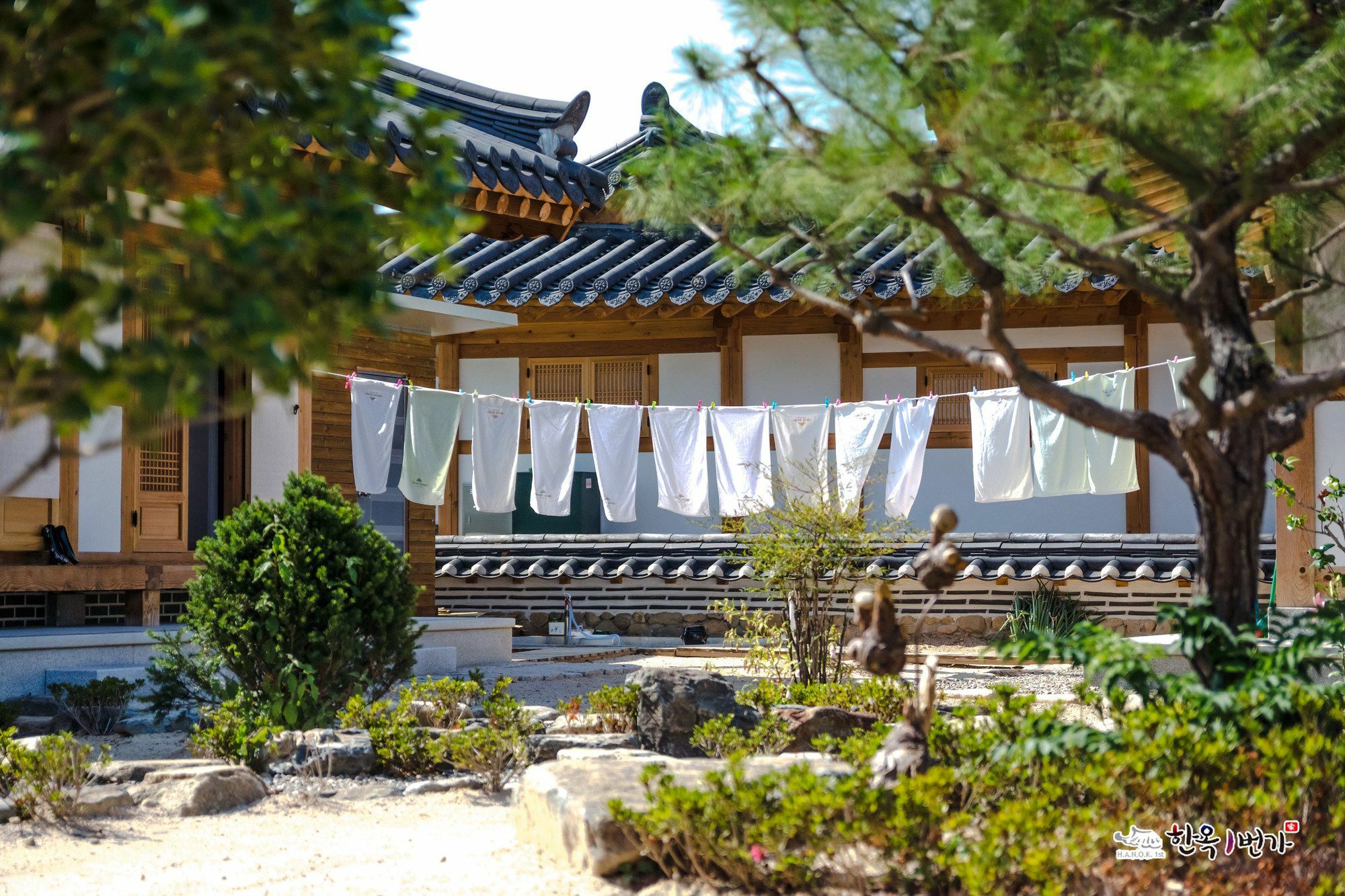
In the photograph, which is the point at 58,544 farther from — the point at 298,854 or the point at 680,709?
the point at 298,854

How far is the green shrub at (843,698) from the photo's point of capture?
22.5 ft

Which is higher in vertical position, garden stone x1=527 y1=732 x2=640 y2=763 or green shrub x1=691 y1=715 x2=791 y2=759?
green shrub x1=691 y1=715 x2=791 y2=759

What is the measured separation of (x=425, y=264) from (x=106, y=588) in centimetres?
708

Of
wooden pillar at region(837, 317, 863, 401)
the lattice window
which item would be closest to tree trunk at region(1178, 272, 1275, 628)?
wooden pillar at region(837, 317, 863, 401)

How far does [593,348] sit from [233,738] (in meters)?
9.88

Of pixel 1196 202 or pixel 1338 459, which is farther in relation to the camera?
pixel 1338 459

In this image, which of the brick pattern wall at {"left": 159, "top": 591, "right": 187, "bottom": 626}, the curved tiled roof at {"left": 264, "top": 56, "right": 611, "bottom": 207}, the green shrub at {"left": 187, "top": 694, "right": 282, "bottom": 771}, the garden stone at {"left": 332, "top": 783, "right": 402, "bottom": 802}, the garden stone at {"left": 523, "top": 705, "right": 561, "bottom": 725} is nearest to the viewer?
the garden stone at {"left": 332, "top": 783, "right": 402, "bottom": 802}

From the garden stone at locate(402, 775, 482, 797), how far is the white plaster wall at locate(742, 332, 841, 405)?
9.15 m

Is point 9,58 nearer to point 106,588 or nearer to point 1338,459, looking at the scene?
point 106,588

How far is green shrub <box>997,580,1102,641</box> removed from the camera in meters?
12.4

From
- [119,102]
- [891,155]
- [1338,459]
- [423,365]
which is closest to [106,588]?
[423,365]

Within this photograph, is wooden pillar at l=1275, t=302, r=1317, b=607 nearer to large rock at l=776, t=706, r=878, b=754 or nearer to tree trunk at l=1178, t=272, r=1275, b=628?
large rock at l=776, t=706, r=878, b=754

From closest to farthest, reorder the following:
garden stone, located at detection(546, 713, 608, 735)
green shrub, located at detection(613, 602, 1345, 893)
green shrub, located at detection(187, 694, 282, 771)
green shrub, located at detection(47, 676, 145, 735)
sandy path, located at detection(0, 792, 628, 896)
→ green shrub, located at detection(613, 602, 1345, 893) → sandy path, located at detection(0, 792, 628, 896) → green shrub, located at detection(187, 694, 282, 771) → garden stone, located at detection(546, 713, 608, 735) → green shrub, located at detection(47, 676, 145, 735)

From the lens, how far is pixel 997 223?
15.3 ft
